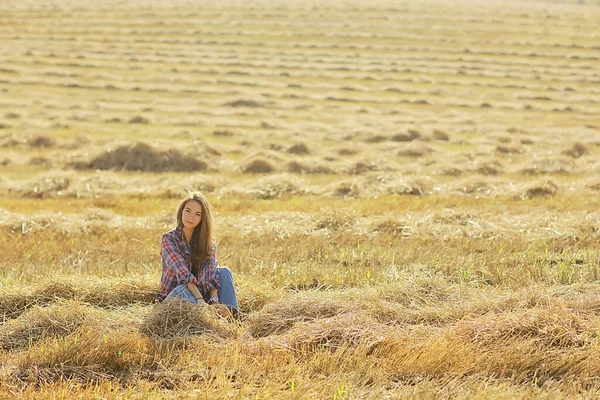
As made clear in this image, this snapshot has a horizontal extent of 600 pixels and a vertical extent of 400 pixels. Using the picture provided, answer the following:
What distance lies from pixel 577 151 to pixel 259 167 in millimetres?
7243

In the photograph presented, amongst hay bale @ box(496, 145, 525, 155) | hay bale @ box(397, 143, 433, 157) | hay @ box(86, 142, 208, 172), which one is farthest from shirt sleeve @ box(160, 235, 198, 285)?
hay bale @ box(496, 145, 525, 155)

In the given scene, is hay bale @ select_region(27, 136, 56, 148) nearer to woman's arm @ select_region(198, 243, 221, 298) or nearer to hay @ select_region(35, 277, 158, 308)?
hay @ select_region(35, 277, 158, 308)

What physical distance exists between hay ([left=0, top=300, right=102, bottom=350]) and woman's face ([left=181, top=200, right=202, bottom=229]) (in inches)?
35.7

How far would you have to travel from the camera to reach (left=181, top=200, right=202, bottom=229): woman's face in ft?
18.3

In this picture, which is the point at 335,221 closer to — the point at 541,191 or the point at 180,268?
the point at 180,268

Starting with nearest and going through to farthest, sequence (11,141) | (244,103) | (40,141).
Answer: (40,141) < (11,141) < (244,103)

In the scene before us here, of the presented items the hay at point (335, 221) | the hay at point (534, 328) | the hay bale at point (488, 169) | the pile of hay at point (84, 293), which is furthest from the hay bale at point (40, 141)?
the hay at point (534, 328)

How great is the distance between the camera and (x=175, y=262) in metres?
5.55

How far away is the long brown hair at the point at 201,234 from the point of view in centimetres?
562

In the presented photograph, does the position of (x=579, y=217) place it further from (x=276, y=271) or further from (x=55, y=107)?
(x=55, y=107)

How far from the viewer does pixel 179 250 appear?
5.65 meters

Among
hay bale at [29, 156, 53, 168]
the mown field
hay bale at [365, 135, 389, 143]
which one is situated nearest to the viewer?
the mown field

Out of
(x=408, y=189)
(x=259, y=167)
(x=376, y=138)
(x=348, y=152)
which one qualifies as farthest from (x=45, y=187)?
(x=376, y=138)

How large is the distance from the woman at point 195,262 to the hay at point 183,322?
0.61 feet
